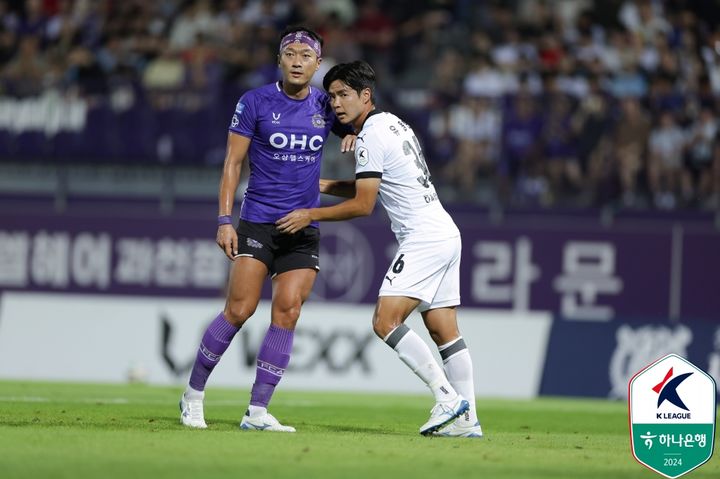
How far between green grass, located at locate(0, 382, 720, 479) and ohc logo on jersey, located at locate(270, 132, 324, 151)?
2070 mm

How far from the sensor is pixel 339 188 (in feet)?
32.6

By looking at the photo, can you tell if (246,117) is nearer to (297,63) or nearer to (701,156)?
(297,63)

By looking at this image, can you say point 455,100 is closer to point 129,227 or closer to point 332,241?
point 332,241

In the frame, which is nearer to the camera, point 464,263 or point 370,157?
point 370,157

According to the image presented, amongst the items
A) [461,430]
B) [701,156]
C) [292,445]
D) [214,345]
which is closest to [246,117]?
[214,345]

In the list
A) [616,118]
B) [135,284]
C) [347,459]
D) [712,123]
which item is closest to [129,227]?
[135,284]

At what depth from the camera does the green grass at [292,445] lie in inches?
280

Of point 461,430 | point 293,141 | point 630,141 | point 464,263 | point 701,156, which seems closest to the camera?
point 461,430

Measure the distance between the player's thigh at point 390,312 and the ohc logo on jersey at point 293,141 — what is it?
1275 mm

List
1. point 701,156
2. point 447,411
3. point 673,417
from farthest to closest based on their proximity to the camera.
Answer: point 701,156, point 447,411, point 673,417

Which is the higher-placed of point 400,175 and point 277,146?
point 277,146

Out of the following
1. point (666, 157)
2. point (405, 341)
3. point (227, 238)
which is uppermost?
point (666, 157)

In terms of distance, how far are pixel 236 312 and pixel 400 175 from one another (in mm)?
1537

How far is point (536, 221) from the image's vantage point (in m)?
19.7
